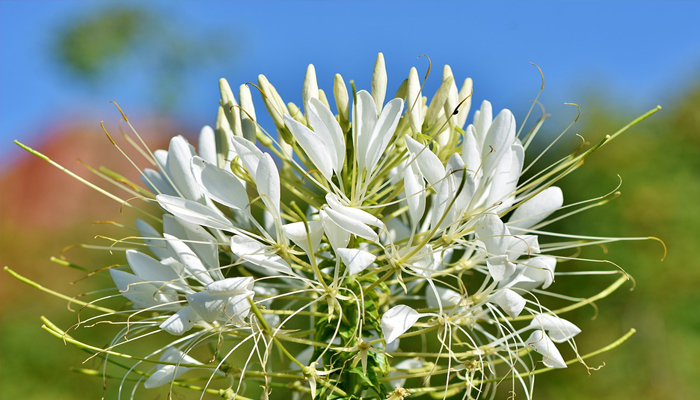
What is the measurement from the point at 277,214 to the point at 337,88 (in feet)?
1.45

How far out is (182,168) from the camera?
5.75 feet

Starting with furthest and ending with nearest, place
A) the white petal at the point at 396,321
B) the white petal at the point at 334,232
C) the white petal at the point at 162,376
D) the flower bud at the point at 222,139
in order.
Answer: the flower bud at the point at 222,139, the white petal at the point at 162,376, the white petal at the point at 334,232, the white petal at the point at 396,321

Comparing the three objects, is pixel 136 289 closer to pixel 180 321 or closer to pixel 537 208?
pixel 180 321

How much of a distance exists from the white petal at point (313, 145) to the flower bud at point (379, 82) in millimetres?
263

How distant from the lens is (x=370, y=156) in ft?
5.65

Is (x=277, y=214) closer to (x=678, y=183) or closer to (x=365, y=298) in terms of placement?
(x=365, y=298)

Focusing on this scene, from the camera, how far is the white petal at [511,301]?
1578 mm

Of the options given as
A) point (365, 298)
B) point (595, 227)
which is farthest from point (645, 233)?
point (365, 298)

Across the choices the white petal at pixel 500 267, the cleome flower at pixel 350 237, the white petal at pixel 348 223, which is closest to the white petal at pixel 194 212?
the cleome flower at pixel 350 237

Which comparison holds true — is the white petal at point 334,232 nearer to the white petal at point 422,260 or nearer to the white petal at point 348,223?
the white petal at point 348,223

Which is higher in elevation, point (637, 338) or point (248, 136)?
point (248, 136)

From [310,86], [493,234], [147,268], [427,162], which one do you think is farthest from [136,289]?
[493,234]

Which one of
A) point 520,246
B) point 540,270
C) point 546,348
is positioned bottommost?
point 546,348

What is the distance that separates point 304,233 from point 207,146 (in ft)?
1.88
